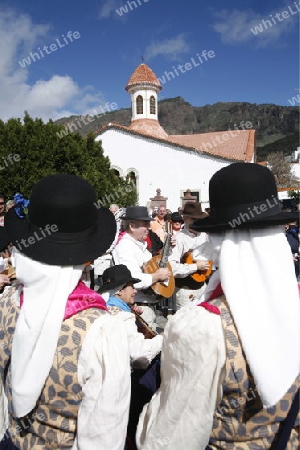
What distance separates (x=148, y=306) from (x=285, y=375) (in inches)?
111

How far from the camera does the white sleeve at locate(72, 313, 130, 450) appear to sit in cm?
135

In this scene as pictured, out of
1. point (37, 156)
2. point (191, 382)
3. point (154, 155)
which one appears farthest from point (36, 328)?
point (154, 155)

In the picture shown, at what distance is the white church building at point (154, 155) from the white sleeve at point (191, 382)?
26933 mm

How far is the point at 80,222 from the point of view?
1.52m

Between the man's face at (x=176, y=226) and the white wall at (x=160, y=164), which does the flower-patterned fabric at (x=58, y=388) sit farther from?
the white wall at (x=160, y=164)

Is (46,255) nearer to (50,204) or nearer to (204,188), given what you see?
(50,204)

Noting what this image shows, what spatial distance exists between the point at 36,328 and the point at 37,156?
61.4 ft

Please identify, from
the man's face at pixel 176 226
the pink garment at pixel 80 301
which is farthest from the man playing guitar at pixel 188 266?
the pink garment at pixel 80 301

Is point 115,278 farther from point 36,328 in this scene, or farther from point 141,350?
point 36,328

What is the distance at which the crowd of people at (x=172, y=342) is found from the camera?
1278mm

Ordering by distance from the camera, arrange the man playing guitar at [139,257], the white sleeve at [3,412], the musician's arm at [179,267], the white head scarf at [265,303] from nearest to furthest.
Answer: the white head scarf at [265,303], the white sleeve at [3,412], the man playing guitar at [139,257], the musician's arm at [179,267]

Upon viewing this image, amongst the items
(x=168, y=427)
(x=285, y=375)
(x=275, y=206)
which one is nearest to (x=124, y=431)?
(x=168, y=427)

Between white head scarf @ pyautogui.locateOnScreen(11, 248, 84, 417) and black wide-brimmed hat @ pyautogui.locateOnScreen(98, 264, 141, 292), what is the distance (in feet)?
5.71

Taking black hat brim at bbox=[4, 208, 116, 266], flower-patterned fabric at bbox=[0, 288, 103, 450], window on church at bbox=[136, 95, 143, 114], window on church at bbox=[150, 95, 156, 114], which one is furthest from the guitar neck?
window on church at bbox=[136, 95, 143, 114]
